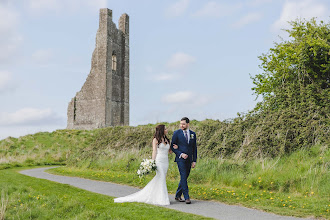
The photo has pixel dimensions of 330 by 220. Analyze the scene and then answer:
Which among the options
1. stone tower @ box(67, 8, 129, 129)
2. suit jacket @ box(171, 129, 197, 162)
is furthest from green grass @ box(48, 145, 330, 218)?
stone tower @ box(67, 8, 129, 129)

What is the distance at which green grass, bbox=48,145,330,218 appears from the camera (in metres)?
9.11

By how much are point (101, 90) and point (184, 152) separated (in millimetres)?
36273

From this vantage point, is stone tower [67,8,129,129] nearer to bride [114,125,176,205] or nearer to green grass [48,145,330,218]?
green grass [48,145,330,218]

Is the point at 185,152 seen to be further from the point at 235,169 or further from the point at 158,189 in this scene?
the point at 235,169

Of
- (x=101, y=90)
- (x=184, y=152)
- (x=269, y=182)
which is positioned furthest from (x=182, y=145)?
(x=101, y=90)

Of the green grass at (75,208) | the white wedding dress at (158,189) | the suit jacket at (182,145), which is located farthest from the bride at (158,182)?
the green grass at (75,208)

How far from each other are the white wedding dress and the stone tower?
3527 cm

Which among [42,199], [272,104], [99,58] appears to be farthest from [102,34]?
[42,199]

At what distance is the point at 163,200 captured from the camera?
941 centimetres

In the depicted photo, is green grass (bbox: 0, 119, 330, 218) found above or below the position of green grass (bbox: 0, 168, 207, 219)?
above

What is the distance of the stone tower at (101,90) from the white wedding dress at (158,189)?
35265 millimetres

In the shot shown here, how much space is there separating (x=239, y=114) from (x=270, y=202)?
8645 millimetres

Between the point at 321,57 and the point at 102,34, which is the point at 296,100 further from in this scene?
the point at 102,34

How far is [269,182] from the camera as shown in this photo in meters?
11.2
